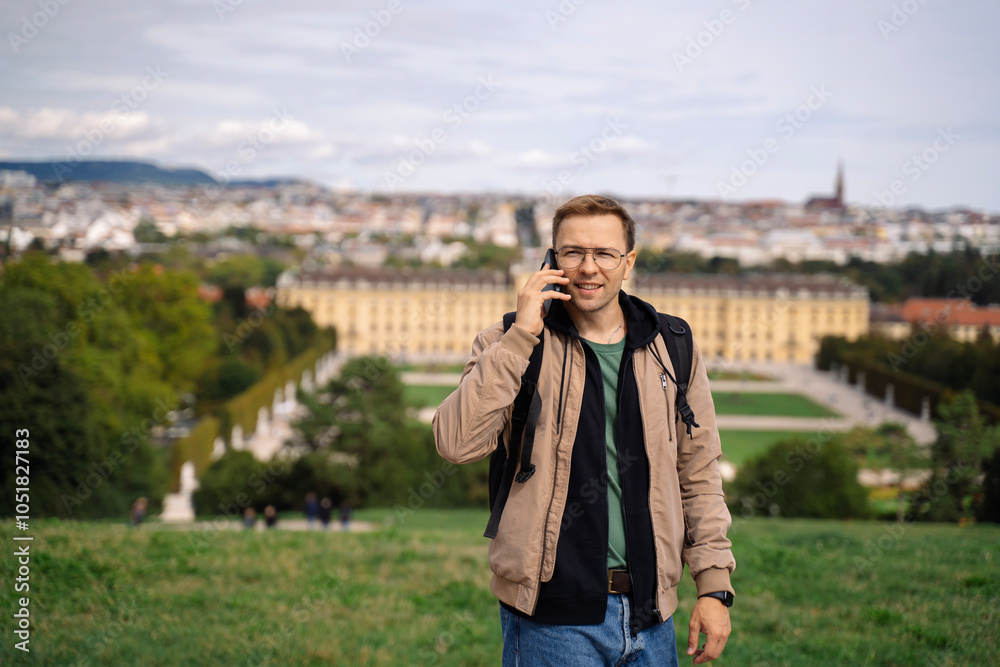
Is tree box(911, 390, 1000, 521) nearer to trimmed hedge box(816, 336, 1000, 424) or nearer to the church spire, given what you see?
trimmed hedge box(816, 336, 1000, 424)

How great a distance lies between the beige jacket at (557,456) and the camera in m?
2.06

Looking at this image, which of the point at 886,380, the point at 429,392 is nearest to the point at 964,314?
the point at 886,380

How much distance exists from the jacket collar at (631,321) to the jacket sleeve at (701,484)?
0.14 metres

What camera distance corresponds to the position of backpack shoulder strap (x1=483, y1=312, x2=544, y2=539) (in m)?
2.12

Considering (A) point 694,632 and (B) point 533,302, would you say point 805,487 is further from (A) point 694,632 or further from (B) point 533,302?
(B) point 533,302

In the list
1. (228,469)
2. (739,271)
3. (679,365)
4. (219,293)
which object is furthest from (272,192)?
(679,365)

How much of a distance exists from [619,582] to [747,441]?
2231 centimetres

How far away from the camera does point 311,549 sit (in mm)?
6133

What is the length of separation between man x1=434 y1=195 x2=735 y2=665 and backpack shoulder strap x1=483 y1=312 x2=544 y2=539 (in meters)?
0.02

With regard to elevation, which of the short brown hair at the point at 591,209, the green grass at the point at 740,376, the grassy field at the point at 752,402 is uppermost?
the short brown hair at the point at 591,209

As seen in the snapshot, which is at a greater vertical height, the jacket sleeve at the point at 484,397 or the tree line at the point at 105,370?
the jacket sleeve at the point at 484,397

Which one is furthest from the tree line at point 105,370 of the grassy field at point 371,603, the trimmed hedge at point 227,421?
the grassy field at point 371,603

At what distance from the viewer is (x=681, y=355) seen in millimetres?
2281

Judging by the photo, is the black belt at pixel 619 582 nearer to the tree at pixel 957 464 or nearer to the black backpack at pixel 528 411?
the black backpack at pixel 528 411
